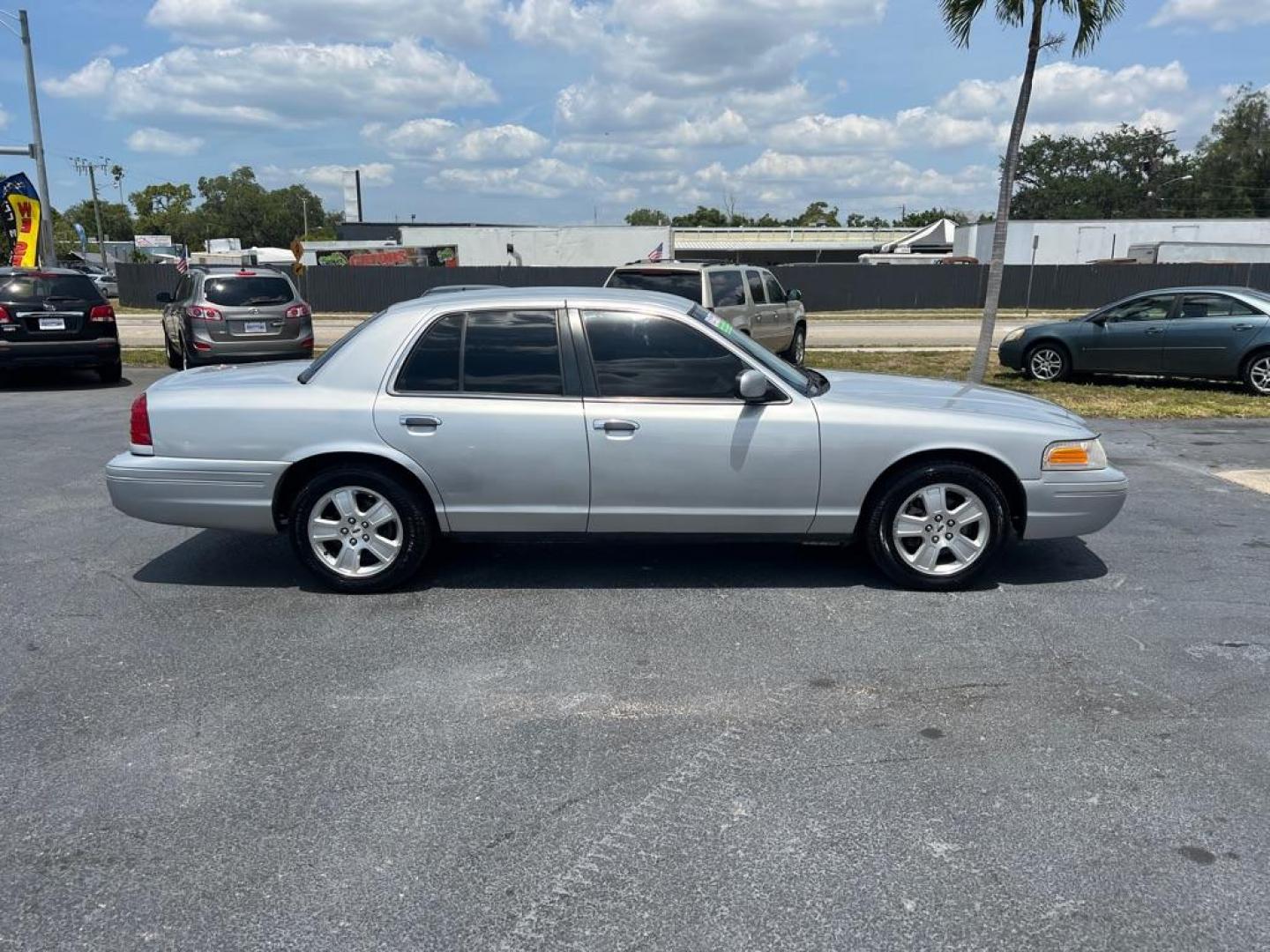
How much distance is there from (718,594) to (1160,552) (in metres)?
2.89

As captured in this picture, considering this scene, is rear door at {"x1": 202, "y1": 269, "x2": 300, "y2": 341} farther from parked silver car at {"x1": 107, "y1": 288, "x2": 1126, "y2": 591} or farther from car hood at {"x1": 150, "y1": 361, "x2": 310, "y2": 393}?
parked silver car at {"x1": 107, "y1": 288, "x2": 1126, "y2": 591}

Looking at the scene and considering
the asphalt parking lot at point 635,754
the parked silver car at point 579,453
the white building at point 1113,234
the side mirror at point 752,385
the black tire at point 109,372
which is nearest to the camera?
the asphalt parking lot at point 635,754

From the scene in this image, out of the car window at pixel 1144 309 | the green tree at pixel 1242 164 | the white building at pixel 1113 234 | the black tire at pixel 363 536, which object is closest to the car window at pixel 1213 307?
the car window at pixel 1144 309

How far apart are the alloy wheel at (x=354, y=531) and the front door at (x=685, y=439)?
108 centimetres

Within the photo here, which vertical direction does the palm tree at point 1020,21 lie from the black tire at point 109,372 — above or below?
above

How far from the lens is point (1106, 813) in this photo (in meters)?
3.26

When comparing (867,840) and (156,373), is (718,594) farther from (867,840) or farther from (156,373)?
(156,373)

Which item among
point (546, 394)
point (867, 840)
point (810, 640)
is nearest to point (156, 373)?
point (546, 394)

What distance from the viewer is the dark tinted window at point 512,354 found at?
525cm

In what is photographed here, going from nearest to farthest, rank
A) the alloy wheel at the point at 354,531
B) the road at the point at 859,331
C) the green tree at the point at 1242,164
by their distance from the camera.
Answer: the alloy wheel at the point at 354,531, the road at the point at 859,331, the green tree at the point at 1242,164

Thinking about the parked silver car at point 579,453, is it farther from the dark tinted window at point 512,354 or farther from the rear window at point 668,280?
the rear window at point 668,280

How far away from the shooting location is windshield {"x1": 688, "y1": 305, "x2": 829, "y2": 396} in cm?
535

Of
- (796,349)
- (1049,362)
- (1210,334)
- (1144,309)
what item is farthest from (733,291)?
(1210,334)

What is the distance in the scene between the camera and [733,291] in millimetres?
13969
